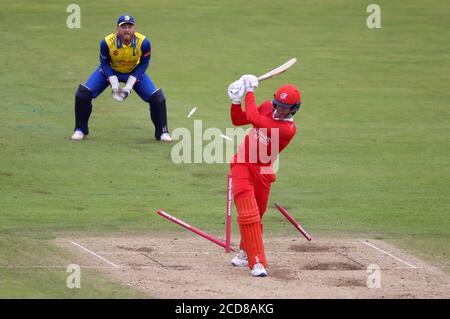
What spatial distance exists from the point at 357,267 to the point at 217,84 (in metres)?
12.7

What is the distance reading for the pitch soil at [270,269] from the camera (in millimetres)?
12141

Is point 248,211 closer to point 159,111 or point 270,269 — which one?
point 270,269

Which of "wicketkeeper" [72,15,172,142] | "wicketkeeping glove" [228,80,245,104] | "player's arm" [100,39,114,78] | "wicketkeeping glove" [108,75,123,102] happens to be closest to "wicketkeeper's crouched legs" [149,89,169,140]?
"wicketkeeper" [72,15,172,142]

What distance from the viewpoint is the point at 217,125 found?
21922 millimetres

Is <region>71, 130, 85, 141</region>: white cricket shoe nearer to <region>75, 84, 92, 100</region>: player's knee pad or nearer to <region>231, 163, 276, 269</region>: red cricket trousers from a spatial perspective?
<region>75, 84, 92, 100</region>: player's knee pad

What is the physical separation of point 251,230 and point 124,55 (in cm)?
786

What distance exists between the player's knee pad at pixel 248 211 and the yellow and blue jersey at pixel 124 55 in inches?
Result: 298

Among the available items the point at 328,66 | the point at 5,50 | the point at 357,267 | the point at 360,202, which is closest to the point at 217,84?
the point at 328,66

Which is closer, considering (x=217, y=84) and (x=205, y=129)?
(x=205, y=129)

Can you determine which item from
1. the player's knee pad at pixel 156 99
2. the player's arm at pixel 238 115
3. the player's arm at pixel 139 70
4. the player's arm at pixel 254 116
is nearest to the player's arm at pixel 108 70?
the player's arm at pixel 139 70

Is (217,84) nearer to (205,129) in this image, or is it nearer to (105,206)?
(205,129)

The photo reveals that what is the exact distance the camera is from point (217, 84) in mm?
25594

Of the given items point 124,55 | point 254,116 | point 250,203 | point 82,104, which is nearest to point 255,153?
point 254,116

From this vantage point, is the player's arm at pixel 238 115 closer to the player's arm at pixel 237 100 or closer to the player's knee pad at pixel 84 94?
the player's arm at pixel 237 100
